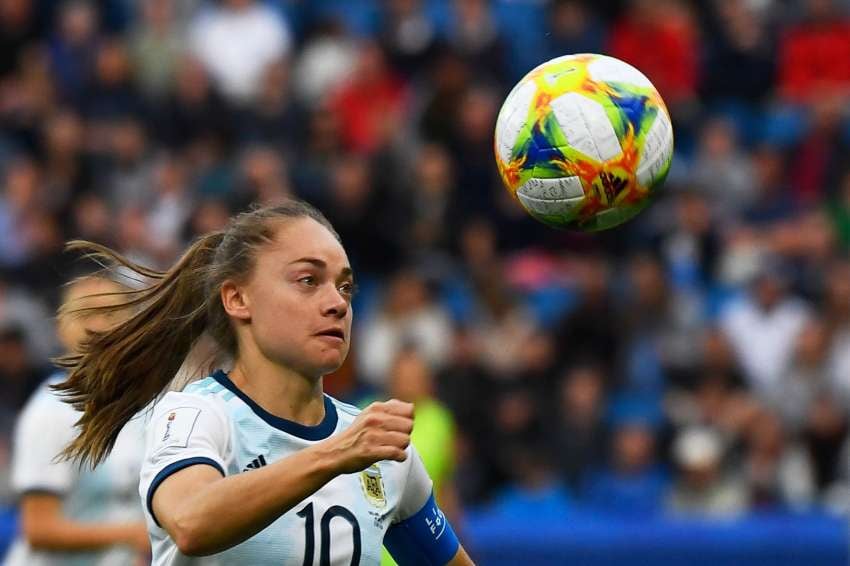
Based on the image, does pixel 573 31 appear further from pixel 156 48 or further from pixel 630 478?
pixel 630 478

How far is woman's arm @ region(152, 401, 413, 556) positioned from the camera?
378 cm

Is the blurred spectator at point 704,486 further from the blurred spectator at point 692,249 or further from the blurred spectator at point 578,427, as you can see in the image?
the blurred spectator at point 692,249

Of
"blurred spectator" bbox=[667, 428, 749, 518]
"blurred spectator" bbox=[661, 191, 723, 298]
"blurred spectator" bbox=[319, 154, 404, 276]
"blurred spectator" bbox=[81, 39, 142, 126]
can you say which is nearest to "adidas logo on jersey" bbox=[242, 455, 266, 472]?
"blurred spectator" bbox=[667, 428, 749, 518]

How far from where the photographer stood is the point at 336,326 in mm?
4352

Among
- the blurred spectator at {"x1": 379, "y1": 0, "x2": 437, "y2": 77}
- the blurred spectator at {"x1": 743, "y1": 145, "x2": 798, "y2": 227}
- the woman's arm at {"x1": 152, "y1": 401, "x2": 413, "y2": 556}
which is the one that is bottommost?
the woman's arm at {"x1": 152, "y1": 401, "x2": 413, "y2": 556}

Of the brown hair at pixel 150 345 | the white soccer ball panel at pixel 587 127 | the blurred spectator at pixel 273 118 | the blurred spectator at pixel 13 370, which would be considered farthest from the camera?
the blurred spectator at pixel 273 118

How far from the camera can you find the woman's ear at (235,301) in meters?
4.46

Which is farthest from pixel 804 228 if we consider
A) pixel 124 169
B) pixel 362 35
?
pixel 124 169

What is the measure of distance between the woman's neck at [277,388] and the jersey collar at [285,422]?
0.06ft

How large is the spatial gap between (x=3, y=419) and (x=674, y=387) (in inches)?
176

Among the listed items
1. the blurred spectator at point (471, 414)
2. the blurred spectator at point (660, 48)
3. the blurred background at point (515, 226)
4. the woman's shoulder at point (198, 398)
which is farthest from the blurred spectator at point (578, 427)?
the woman's shoulder at point (198, 398)

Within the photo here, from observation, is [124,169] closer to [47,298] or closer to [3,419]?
[47,298]

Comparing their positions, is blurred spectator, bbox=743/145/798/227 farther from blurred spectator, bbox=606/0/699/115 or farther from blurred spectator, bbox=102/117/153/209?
blurred spectator, bbox=102/117/153/209

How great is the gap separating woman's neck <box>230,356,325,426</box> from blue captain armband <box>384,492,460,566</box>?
46cm
